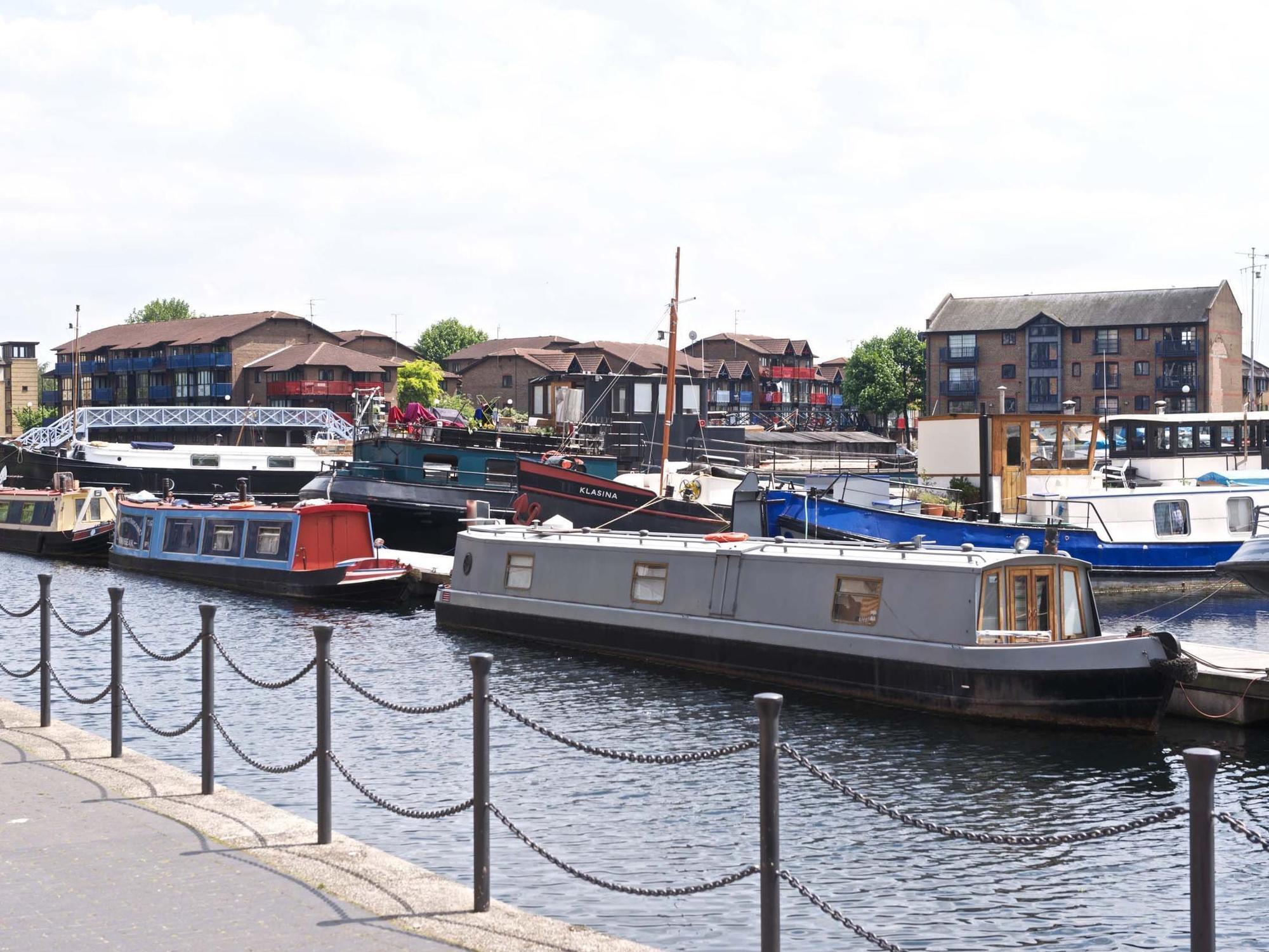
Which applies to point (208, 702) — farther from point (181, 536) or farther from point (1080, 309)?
point (1080, 309)

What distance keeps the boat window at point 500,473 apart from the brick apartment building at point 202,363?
6741cm

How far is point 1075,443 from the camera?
1619 inches

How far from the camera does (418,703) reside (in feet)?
75.2

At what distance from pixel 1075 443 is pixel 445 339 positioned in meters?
116

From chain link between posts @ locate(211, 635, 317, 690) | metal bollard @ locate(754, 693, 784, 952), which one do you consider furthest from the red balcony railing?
metal bollard @ locate(754, 693, 784, 952)

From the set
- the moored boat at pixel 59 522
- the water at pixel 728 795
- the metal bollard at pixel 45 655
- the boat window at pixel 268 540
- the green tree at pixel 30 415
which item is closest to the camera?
the water at pixel 728 795

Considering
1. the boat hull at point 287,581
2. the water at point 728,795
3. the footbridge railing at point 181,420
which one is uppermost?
the footbridge railing at point 181,420

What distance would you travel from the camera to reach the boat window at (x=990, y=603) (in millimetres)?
21312

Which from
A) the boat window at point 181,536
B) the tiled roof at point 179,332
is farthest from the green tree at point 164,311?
the boat window at point 181,536

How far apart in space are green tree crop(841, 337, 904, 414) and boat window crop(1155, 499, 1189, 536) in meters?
84.2

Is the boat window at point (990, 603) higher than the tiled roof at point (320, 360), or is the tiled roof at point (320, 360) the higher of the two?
the tiled roof at point (320, 360)

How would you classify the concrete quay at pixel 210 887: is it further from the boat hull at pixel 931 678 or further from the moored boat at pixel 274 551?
the moored boat at pixel 274 551

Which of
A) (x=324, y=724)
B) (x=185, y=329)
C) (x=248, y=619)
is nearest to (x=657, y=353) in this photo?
(x=185, y=329)

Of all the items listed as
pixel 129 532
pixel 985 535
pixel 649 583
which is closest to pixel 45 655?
pixel 649 583
